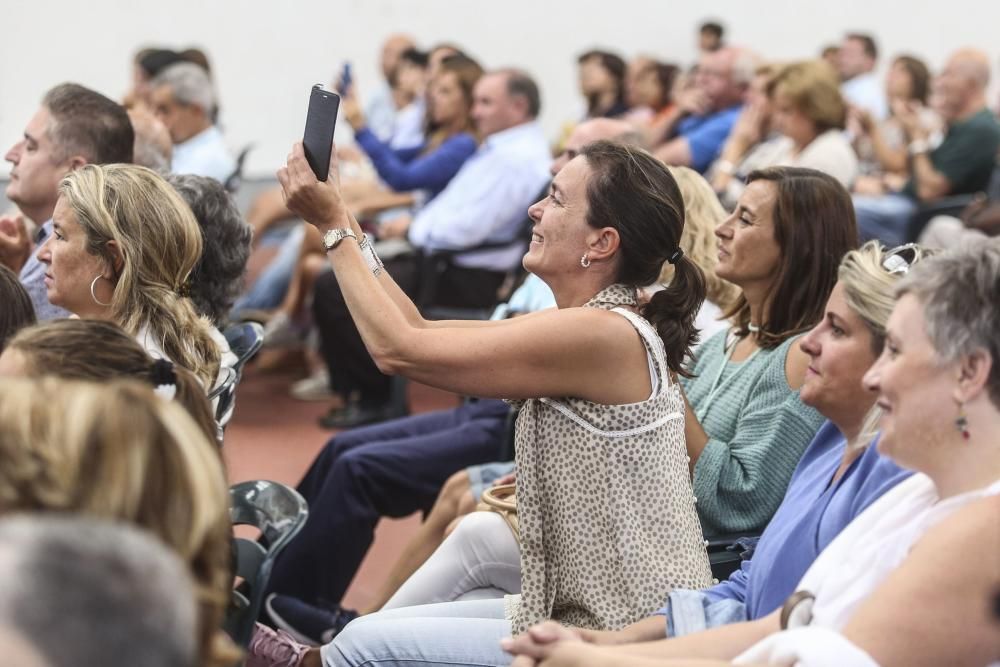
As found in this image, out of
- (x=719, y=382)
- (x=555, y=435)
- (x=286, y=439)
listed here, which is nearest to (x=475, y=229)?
(x=286, y=439)

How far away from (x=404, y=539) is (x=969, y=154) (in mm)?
3260

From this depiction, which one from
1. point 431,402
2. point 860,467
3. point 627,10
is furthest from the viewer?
point 627,10

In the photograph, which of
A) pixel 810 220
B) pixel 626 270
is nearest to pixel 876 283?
pixel 626 270

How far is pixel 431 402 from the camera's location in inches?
231

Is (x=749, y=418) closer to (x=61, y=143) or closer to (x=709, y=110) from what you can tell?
(x=61, y=143)

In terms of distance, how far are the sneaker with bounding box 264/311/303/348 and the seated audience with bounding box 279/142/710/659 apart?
12.6ft

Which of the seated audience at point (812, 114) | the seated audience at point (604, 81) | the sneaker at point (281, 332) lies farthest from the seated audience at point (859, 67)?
the sneaker at point (281, 332)

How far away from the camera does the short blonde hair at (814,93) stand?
5.11m

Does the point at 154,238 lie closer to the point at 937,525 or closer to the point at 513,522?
the point at 513,522

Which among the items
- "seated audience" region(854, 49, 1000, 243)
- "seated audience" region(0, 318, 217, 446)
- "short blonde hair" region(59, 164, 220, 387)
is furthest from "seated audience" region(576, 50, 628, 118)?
"seated audience" region(0, 318, 217, 446)

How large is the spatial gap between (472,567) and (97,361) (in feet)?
3.44

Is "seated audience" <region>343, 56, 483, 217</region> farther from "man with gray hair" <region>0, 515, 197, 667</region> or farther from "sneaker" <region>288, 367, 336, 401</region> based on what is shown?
"man with gray hair" <region>0, 515, 197, 667</region>

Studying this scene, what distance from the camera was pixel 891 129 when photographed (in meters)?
7.37

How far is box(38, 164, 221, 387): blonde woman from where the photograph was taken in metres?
2.56
